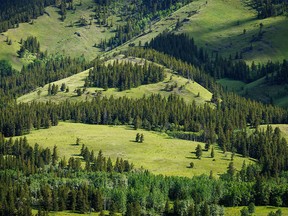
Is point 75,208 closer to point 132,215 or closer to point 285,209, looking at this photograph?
point 132,215

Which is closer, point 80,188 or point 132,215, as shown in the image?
point 132,215

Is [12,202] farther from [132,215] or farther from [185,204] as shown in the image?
[185,204]

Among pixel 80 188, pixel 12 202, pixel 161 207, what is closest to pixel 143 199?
pixel 161 207

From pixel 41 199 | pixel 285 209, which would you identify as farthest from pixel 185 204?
pixel 41 199

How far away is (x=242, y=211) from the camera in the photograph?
17688cm

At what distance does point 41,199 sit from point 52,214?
417 inches

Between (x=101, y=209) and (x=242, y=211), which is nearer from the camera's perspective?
(x=242, y=211)

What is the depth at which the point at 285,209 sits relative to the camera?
194 metres

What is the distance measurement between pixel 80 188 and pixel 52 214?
52.1ft

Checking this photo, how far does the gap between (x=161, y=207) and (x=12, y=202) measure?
155 ft

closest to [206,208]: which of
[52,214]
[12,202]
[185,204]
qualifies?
[185,204]

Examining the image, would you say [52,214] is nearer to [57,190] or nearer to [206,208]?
[57,190]

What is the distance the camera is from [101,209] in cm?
18938

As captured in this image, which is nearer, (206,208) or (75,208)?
(206,208)
